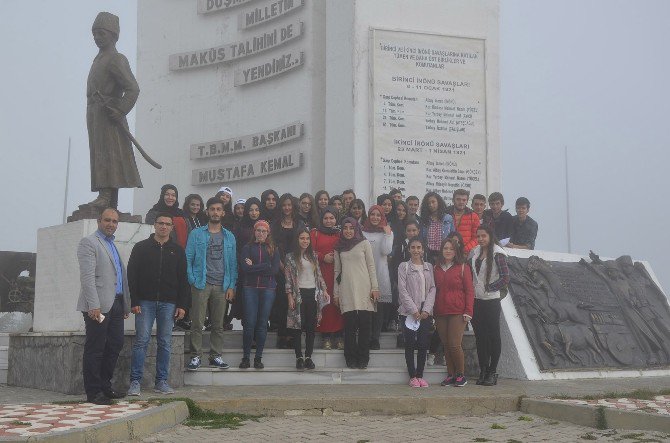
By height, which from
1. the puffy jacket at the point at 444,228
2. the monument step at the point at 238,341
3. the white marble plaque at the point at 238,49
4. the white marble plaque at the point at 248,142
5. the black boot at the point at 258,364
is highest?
the white marble plaque at the point at 238,49

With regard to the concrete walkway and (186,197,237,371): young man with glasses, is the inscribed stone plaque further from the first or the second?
(186,197,237,371): young man with glasses

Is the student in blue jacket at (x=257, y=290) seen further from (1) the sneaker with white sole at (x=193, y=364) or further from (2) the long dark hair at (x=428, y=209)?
(2) the long dark hair at (x=428, y=209)


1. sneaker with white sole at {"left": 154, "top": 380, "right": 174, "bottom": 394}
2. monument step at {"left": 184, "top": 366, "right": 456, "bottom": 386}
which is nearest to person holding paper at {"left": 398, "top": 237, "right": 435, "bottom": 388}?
monument step at {"left": 184, "top": 366, "right": 456, "bottom": 386}

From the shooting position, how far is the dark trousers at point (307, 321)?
8.45 meters

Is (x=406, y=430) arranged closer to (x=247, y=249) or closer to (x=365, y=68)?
(x=247, y=249)

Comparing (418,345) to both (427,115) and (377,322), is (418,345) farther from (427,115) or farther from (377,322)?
(427,115)

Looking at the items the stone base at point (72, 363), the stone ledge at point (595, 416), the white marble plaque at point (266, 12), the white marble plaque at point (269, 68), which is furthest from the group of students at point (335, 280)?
the white marble plaque at point (266, 12)

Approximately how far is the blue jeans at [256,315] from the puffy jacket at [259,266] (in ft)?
0.22

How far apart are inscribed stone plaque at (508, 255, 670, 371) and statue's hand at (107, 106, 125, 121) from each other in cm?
463

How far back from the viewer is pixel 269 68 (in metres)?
13.6

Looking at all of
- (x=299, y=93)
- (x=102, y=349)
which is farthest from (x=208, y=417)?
(x=299, y=93)

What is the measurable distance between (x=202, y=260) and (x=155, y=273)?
27.2 inches

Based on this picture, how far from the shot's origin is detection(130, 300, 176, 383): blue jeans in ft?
24.6

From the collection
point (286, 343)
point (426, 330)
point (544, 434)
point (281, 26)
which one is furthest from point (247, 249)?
point (281, 26)
